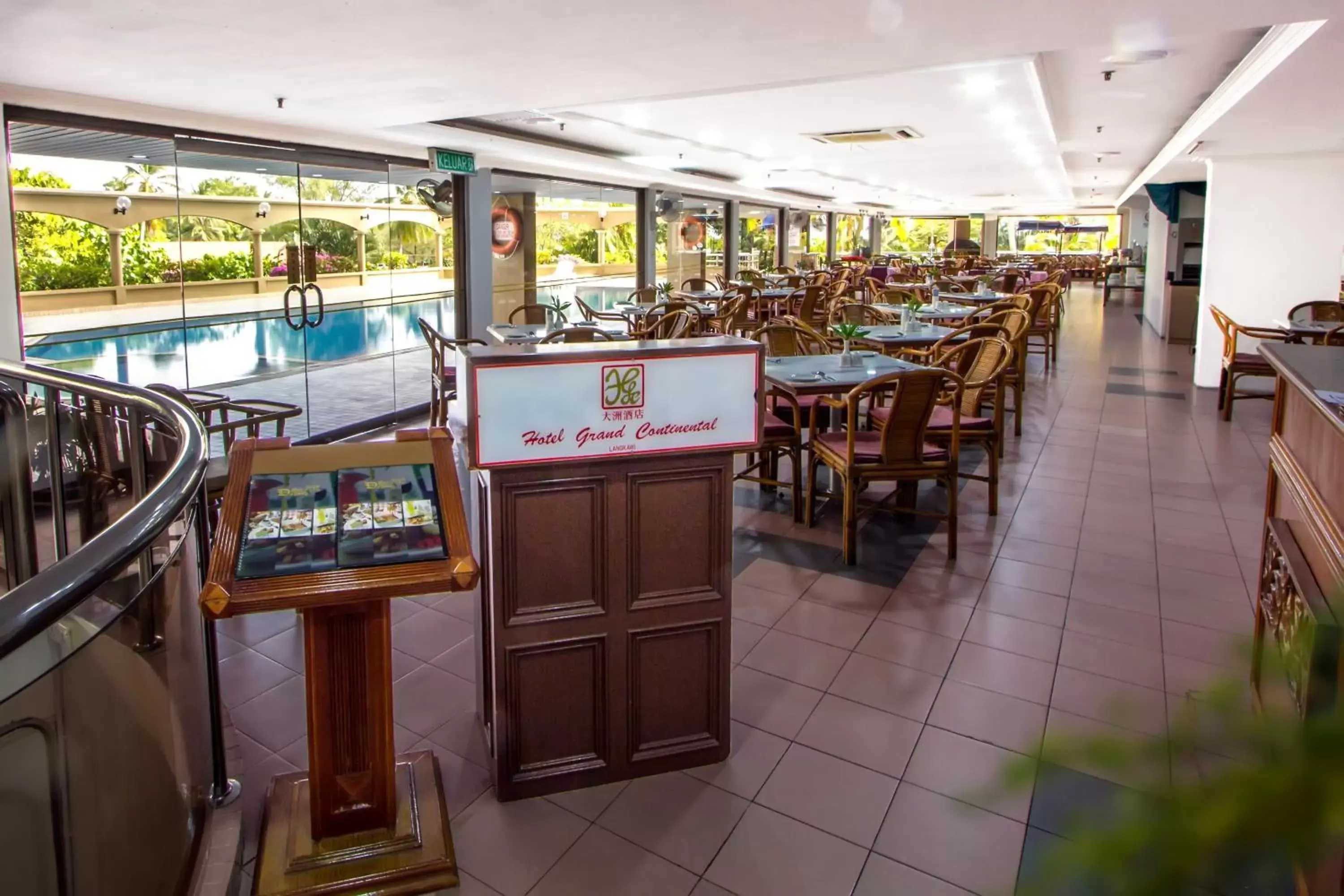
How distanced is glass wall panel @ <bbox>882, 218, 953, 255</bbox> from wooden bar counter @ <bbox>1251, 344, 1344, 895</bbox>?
112 ft

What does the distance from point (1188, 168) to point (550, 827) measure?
1015 cm

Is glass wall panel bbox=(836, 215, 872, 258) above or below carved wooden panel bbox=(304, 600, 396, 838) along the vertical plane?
above

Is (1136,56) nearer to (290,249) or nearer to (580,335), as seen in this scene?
(580,335)

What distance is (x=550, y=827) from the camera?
2234 millimetres

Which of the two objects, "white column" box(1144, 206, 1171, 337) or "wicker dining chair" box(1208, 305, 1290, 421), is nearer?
"wicker dining chair" box(1208, 305, 1290, 421)

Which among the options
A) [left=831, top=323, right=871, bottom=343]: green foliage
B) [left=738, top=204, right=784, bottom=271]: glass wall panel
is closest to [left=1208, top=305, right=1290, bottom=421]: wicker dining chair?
[left=831, top=323, right=871, bottom=343]: green foliage

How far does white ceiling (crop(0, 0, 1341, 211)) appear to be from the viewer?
333 centimetres

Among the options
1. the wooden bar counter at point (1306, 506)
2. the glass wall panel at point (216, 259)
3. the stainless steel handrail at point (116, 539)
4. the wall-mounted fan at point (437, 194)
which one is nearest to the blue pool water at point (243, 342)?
the glass wall panel at point (216, 259)

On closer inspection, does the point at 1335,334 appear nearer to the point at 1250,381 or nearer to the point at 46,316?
the point at 1250,381

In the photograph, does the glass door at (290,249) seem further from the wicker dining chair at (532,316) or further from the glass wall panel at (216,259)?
the wicker dining chair at (532,316)

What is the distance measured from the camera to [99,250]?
8.52m

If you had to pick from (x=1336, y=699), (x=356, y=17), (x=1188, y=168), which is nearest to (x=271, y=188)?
(x=356, y=17)

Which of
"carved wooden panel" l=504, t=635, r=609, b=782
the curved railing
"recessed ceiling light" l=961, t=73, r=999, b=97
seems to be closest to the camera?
the curved railing

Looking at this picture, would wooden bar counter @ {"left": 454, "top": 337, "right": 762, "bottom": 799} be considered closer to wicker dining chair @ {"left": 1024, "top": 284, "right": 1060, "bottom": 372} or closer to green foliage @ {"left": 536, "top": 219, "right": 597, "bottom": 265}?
wicker dining chair @ {"left": 1024, "top": 284, "right": 1060, "bottom": 372}
